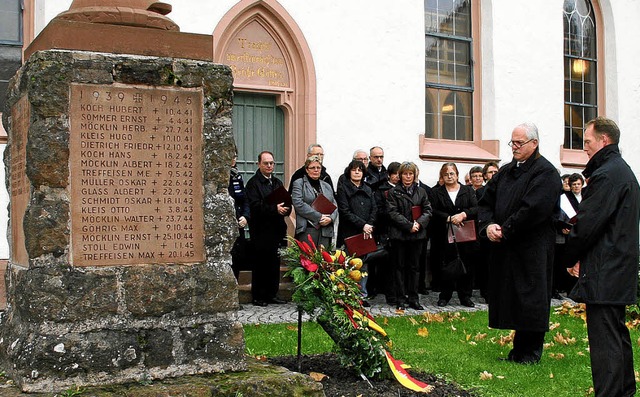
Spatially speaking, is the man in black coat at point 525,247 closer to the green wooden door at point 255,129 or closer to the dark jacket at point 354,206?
the dark jacket at point 354,206

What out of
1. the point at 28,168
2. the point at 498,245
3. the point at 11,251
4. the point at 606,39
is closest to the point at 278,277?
the point at 498,245

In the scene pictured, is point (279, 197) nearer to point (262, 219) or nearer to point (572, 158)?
point (262, 219)

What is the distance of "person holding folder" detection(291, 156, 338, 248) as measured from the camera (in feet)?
35.1

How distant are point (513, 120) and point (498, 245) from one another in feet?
26.6

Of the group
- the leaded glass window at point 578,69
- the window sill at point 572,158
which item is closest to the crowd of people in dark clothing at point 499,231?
the window sill at point 572,158

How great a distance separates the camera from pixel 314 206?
10.7 metres

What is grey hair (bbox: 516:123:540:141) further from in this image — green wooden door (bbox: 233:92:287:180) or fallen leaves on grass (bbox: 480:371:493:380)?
green wooden door (bbox: 233:92:287:180)

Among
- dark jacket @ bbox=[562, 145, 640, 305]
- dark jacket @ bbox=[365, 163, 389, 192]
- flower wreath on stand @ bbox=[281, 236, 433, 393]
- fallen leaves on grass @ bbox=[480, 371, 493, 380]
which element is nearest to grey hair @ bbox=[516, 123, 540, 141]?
dark jacket @ bbox=[562, 145, 640, 305]

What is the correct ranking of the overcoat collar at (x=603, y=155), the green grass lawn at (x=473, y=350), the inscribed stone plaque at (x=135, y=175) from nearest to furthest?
the inscribed stone plaque at (x=135, y=175) → the overcoat collar at (x=603, y=155) → the green grass lawn at (x=473, y=350)

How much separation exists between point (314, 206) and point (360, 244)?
2.61ft

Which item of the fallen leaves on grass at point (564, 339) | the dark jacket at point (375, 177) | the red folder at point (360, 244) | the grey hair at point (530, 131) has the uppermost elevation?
the grey hair at point (530, 131)

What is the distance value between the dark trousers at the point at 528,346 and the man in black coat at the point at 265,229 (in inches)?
168

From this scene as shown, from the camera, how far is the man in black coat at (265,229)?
428 inches

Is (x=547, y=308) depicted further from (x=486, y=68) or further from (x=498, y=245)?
(x=486, y=68)
